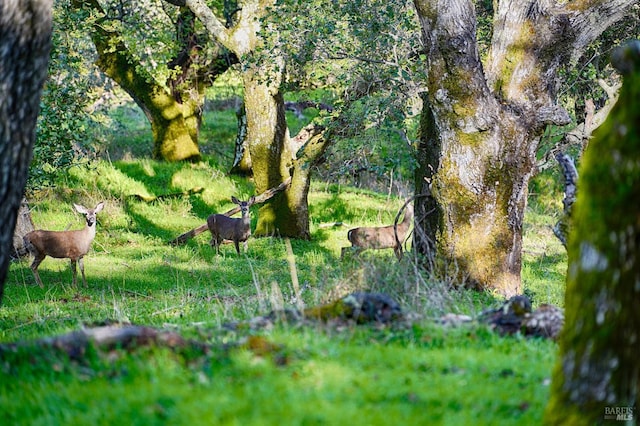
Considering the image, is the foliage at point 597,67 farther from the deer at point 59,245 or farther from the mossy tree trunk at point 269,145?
the deer at point 59,245

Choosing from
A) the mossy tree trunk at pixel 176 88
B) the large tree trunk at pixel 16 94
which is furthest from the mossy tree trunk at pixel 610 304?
the mossy tree trunk at pixel 176 88

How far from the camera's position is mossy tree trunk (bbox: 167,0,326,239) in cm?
1883

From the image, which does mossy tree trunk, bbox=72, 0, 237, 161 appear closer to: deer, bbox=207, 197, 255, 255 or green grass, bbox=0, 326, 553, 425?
deer, bbox=207, 197, 255, 255

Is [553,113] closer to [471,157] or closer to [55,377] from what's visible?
[471,157]

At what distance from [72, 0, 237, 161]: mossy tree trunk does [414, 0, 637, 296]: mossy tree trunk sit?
1293cm

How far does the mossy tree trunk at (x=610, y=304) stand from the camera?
13.7ft

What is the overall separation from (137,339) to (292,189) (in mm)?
14936

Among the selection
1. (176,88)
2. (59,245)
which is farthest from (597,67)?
(176,88)

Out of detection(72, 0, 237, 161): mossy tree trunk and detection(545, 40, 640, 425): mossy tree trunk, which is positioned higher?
detection(72, 0, 237, 161): mossy tree trunk

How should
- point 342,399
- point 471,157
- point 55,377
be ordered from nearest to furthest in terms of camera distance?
point 342,399 < point 55,377 < point 471,157

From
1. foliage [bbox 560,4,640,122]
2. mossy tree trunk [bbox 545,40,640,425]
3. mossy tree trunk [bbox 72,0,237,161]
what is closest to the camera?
mossy tree trunk [bbox 545,40,640,425]

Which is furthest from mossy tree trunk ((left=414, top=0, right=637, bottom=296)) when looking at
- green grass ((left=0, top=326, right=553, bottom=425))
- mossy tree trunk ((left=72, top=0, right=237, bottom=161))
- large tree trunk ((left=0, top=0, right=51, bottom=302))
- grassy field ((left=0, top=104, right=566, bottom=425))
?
mossy tree trunk ((left=72, top=0, right=237, bottom=161))

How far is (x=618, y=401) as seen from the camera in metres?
4.20

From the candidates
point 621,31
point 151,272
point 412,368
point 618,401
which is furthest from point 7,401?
point 621,31
